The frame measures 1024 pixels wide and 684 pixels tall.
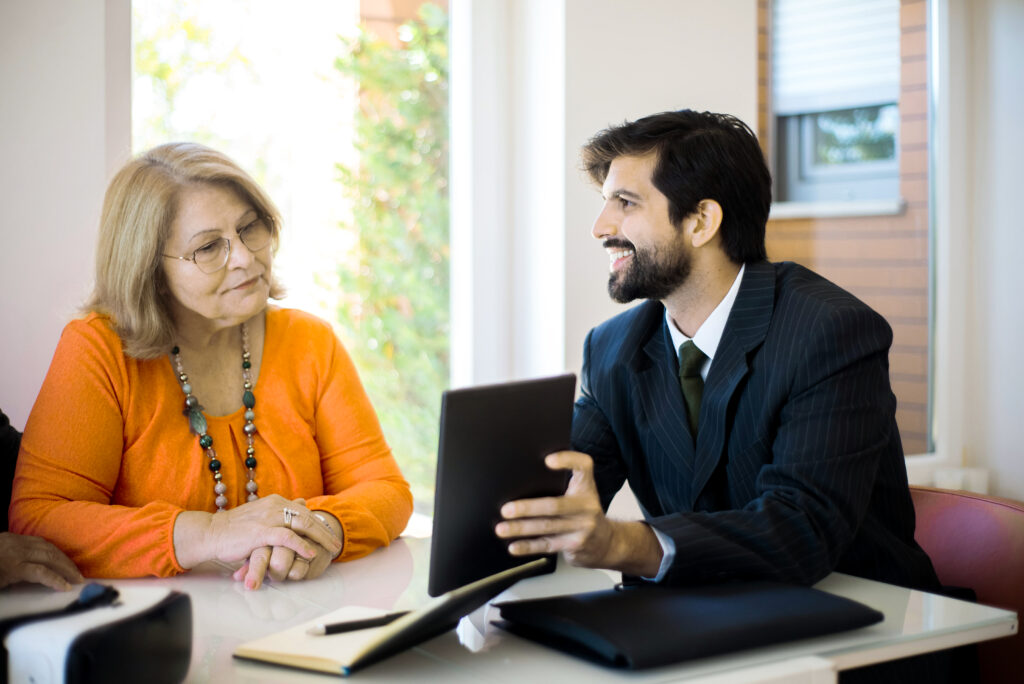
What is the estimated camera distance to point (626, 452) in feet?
6.20

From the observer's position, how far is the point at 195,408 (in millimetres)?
1785

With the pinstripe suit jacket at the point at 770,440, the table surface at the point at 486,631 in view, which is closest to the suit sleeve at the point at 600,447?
the pinstripe suit jacket at the point at 770,440

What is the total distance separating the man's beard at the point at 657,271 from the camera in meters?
1.90

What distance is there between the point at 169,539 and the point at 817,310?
111 cm

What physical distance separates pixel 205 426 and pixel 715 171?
108 centimetres

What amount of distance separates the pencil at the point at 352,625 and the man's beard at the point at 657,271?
92 cm

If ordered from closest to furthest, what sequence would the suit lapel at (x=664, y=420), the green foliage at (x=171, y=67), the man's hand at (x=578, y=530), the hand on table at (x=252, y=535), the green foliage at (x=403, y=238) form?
the man's hand at (x=578, y=530) < the hand on table at (x=252, y=535) < the suit lapel at (x=664, y=420) < the green foliage at (x=171, y=67) < the green foliage at (x=403, y=238)

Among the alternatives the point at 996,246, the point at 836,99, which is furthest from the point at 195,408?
the point at 996,246

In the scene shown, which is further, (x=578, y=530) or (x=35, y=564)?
(x=35, y=564)

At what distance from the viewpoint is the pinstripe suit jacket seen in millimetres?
1400

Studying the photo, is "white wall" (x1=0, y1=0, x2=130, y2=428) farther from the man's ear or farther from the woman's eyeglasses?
the man's ear

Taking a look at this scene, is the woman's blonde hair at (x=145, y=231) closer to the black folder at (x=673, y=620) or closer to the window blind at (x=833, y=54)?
the black folder at (x=673, y=620)

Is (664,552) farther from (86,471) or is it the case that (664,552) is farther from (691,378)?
(86,471)

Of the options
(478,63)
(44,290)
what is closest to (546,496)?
(44,290)
